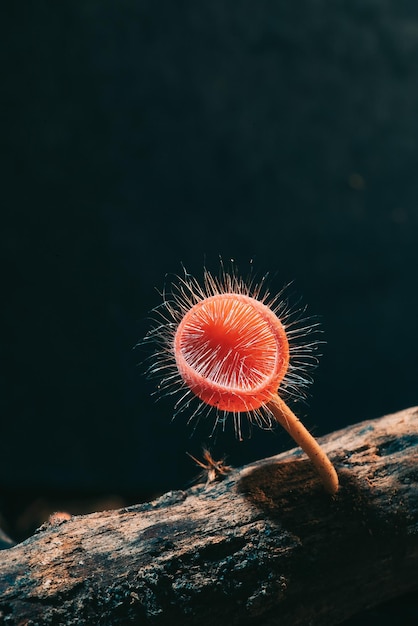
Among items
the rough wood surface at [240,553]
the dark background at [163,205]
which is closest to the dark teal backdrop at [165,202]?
the dark background at [163,205]

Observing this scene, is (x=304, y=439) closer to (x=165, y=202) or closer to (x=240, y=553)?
(x=240, y=553)

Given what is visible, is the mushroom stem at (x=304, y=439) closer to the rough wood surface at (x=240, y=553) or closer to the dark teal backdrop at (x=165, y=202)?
the rough wood surface at (x=240, y=553)

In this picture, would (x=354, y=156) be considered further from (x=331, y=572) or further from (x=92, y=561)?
(x=92, y=561)

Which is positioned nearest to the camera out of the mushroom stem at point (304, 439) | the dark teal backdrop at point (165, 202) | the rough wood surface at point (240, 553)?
the rough wood surface at point (240, 553)

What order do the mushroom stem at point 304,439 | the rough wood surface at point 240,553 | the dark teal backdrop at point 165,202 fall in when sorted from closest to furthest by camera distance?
the rough wood surface at point 240,553 < the mushroom stem at point 304,439 < the dark teal backdrop at point 165,202

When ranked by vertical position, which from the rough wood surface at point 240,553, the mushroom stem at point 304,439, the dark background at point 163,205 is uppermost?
the dark background at point 163,205

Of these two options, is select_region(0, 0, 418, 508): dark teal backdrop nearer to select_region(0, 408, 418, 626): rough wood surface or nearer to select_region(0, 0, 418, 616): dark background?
select_region(0, 0, 418, 616): dark background

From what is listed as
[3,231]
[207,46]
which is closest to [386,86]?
[207,46]
